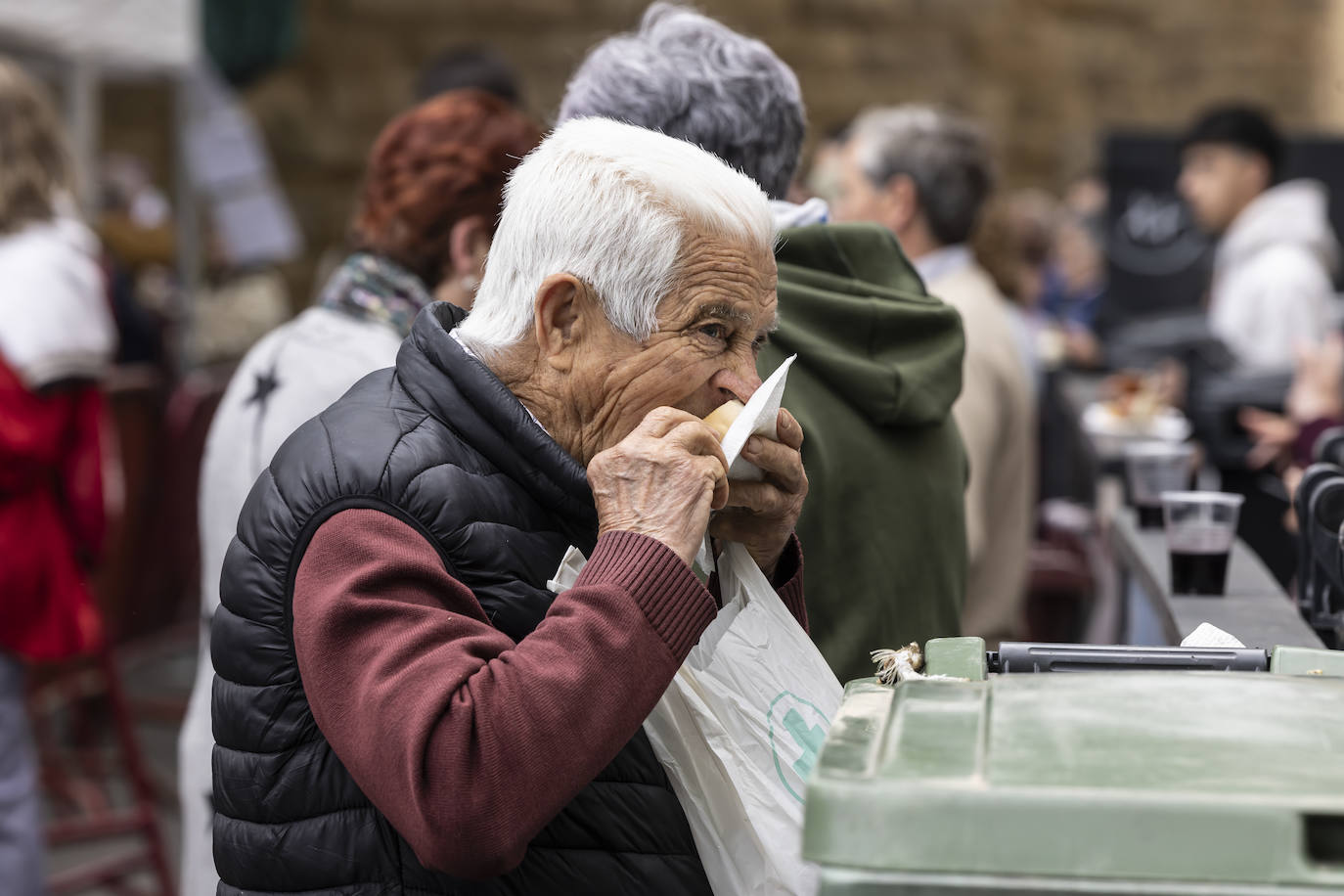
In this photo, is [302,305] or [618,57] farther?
[302,305]

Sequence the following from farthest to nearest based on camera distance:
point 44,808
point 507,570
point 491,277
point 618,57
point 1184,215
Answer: point 1184,215
point 44,808
point 618,57
point 491,277
point 507,570

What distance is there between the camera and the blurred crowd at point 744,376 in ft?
5.63

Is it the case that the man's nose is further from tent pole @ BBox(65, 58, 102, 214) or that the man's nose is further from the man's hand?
tent pole @ BBox(65, 58, 102, 214)

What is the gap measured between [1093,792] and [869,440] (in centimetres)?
113

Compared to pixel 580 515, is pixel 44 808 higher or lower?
lower

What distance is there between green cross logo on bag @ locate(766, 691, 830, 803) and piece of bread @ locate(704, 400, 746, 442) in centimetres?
30

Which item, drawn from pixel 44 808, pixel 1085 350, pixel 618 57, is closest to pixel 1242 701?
pixel 618 57

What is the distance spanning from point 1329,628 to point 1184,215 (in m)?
9.17

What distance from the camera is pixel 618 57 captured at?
2.34 m

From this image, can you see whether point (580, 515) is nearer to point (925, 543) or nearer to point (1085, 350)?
point (925, 543)

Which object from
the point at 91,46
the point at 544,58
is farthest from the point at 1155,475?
the point at 544,58

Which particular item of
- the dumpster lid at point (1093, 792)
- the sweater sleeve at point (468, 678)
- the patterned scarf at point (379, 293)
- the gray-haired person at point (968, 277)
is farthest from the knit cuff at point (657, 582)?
the gray-haired person at point (968, 277)

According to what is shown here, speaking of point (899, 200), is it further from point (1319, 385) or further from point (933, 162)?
point (1319, 385)

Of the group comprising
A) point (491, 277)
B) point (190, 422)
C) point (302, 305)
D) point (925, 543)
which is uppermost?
point (491, 277)
